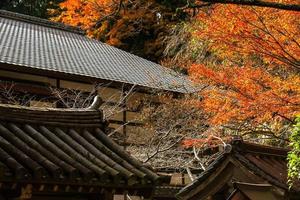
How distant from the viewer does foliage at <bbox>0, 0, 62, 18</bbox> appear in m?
30.0

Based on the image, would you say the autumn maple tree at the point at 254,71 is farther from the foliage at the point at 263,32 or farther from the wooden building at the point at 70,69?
the wooden building at the point at 70,69

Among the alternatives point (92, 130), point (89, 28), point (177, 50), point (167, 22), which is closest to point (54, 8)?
point (89, 28)

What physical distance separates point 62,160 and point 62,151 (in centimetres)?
24

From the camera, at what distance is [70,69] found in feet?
50.5

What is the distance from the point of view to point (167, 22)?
2550 centimetres

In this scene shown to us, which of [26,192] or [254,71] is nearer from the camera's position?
[26,192]

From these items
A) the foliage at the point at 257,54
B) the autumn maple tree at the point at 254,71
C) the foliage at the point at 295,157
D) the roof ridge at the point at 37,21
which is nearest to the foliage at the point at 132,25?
the roof ridge at the point at 37,21

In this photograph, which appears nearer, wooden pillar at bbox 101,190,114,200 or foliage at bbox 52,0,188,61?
wooden pillar at bbox 101,190,114,200

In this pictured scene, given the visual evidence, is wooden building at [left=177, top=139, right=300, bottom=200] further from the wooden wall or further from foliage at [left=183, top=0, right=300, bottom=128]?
the wooden wall

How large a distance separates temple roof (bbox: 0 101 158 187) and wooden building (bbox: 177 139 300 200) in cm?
90

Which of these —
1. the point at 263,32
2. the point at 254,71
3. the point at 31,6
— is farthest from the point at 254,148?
the point at 31,6

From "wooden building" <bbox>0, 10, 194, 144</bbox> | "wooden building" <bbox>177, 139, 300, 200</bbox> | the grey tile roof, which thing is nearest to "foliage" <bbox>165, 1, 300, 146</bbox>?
"wooden building" <bbox>0, 10, 194, 144</bbox>

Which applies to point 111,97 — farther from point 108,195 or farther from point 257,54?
point 108,195

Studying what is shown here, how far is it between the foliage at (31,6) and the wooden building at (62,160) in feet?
78.8
